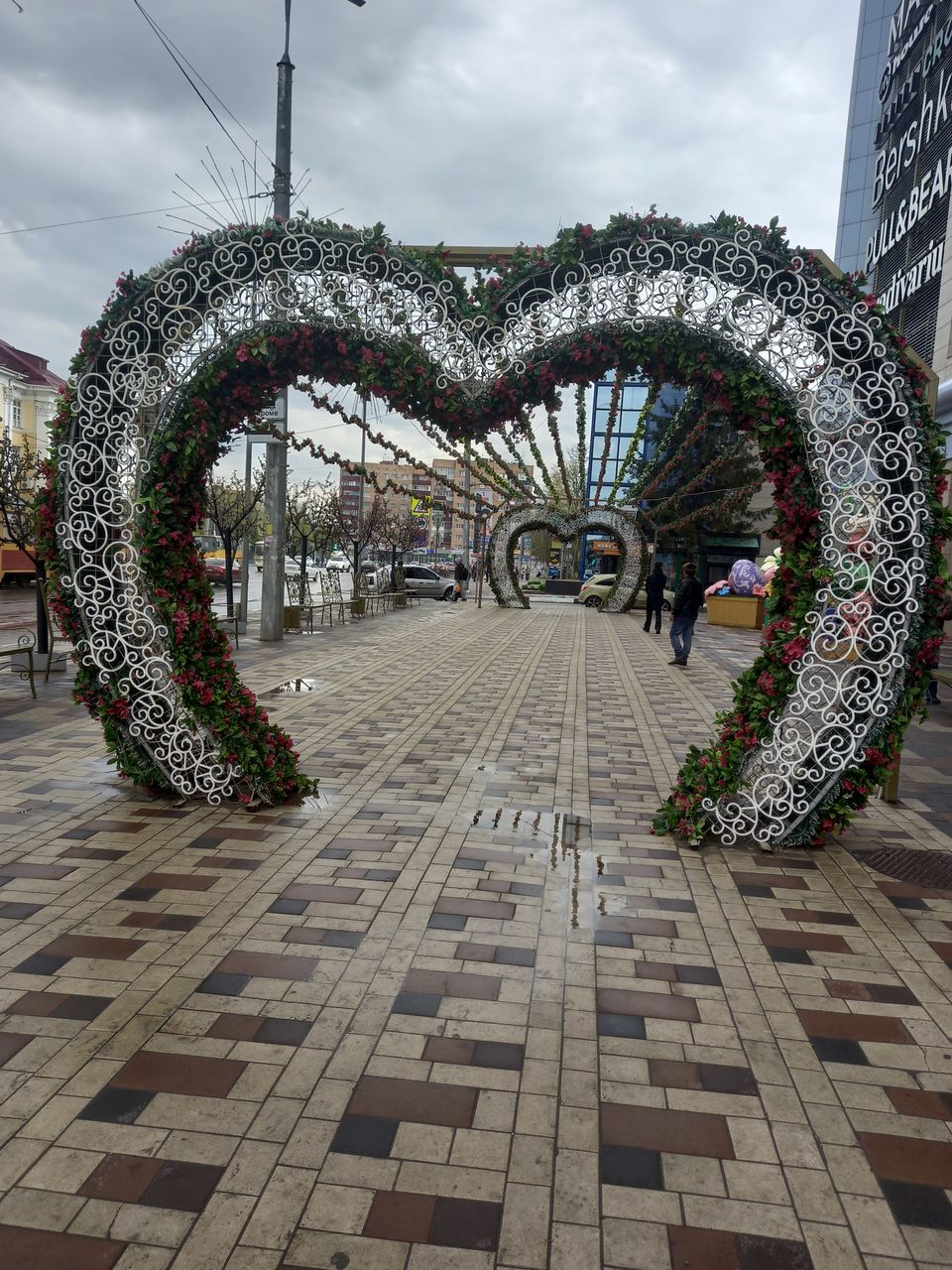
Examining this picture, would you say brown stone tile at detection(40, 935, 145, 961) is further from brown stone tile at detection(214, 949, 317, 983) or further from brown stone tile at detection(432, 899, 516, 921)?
brown stone tile at detection(432, 899, 516, 921)

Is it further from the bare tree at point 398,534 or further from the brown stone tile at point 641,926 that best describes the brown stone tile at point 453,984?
the bare tree at point 398,534

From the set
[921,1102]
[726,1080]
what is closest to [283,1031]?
[726,1080]

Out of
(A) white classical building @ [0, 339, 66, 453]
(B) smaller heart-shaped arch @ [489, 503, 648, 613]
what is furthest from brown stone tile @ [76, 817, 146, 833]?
(A) white classical building @ [0, 339, 66, 453]

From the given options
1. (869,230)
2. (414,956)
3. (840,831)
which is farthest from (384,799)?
(869,230)

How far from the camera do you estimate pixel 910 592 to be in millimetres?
5148

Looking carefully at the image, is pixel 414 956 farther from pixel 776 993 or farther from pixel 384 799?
pixel 384 799

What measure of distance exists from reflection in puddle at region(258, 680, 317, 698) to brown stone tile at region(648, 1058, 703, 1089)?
7933 mm

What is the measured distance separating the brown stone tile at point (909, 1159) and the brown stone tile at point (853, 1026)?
1.95 feet

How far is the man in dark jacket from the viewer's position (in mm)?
14555

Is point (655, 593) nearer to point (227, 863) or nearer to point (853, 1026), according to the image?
point (227, 863)

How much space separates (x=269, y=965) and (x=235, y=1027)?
48 cm

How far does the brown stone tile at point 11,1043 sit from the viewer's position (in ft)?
10.3

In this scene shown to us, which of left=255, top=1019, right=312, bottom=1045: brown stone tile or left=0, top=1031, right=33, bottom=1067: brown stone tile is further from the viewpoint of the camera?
left=255, top=1019, right=312, bottom=1045: brown stone tile

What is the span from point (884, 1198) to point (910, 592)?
3.44 metres
